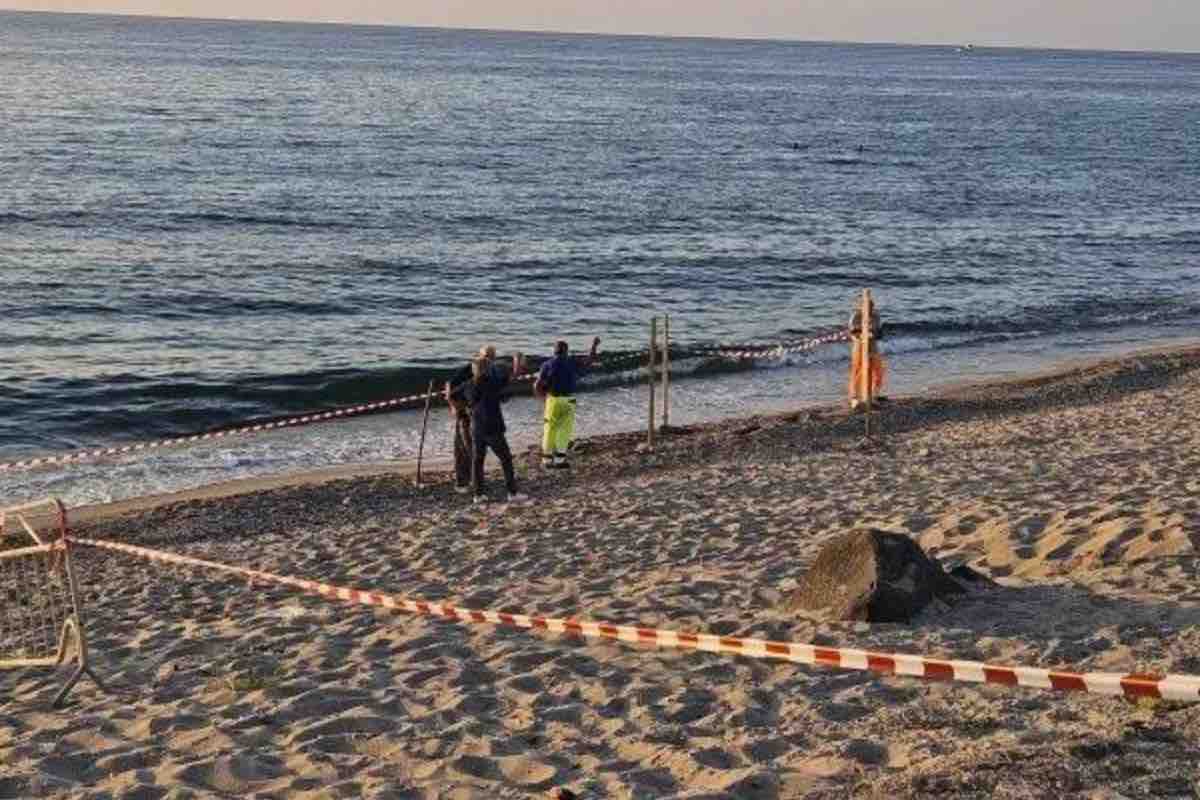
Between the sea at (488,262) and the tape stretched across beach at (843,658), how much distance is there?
888 centimetres

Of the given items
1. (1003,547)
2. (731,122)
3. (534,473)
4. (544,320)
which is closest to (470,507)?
(534,473)

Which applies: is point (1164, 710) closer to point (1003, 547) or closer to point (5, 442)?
point (1003, 547)

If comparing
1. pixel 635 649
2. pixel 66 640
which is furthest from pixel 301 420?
pixel 635 649

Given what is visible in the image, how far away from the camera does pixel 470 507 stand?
14984 millimetres

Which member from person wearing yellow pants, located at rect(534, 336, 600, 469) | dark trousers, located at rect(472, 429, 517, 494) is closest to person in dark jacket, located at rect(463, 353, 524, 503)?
dark trousers, located at rect(472, 429, 517, 494)

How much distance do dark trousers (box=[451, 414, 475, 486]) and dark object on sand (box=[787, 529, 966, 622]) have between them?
6414mm

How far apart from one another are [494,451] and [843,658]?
8.27 metres

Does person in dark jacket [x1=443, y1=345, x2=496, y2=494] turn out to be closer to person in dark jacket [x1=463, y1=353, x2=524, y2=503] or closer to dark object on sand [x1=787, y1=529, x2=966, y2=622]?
person in dark jacket [x1=463, y1=353, x2=524, y2=503]

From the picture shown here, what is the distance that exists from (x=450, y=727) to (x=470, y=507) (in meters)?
7.41

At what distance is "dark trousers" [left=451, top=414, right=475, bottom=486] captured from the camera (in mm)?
15453

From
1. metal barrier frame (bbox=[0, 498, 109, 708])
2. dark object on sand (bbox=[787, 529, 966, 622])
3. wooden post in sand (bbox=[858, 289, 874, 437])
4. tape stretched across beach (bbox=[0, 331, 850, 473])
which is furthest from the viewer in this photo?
wooden post in sand (bbox=[858, 289, 874, 437])

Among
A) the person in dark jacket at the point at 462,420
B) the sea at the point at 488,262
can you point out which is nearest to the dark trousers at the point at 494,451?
the person in dark jacket at the point at 462,420

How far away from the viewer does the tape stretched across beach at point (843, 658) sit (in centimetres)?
620

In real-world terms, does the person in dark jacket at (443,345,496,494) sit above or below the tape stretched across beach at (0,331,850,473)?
above
